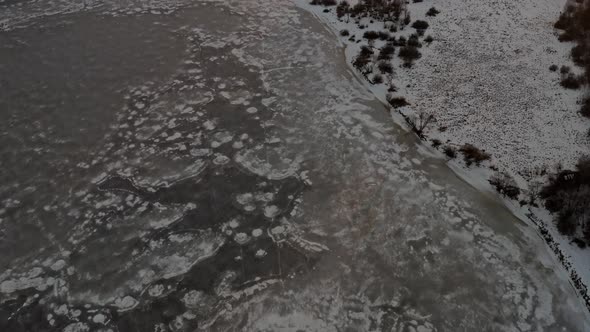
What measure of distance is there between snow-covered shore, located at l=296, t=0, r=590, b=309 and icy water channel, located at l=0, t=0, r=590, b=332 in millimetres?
402

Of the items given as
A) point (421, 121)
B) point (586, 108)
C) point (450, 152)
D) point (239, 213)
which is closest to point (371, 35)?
point (421, 121)

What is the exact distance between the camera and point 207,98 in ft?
28.6

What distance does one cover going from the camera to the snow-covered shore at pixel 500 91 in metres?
6.91

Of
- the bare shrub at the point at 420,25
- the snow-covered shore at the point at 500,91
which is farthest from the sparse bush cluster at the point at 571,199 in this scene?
the bare shrub at the point at 420,25

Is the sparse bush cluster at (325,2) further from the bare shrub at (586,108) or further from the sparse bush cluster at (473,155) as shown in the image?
the bare shrub at (586,108)

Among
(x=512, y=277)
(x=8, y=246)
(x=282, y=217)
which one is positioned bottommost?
(x=8, y=246)

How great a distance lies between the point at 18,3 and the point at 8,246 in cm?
947

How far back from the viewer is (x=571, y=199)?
621 cm

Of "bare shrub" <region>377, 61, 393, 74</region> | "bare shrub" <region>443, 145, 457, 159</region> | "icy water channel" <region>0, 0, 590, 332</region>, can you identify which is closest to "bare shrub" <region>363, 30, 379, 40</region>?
"icy water channel" <region>0, 0, 590, 332</region>

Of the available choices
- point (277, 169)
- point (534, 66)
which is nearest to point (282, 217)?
point (277, 169)

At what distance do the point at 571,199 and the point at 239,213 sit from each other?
15.3 ft

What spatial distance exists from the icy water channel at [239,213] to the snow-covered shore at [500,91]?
0.40 m

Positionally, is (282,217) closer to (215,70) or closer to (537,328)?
(537,328)

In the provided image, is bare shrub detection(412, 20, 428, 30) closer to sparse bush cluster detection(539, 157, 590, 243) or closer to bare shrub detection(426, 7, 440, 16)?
bare shrub detection(426, 7, 440, 16)
